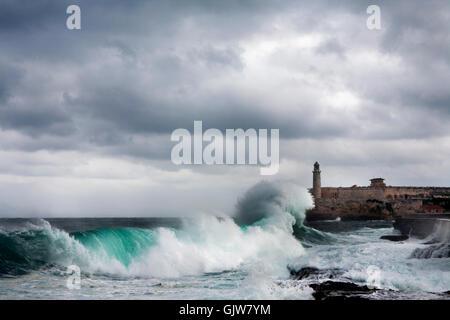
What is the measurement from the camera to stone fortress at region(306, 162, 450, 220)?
2653 inches

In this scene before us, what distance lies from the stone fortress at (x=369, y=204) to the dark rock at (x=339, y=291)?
57.3 metres

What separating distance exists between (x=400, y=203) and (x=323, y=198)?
40.6ft

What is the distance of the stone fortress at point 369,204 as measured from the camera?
221 feet

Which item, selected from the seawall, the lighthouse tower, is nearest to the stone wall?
the lighthouse tower

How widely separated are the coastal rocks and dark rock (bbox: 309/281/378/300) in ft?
21.1

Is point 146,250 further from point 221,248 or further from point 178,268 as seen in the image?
point 221,248

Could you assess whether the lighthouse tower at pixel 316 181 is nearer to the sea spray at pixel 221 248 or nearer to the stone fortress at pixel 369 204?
the stone fortress at pixel 369 204

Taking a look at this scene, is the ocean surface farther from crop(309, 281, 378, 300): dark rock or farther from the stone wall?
the stone wall

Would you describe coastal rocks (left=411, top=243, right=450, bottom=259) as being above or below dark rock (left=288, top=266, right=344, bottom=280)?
below
